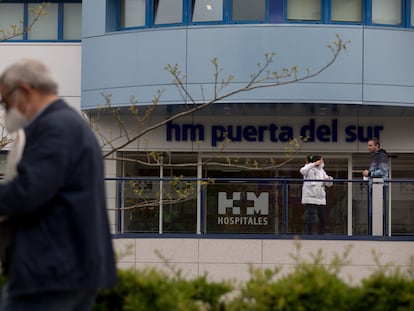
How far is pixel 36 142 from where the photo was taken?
4191 millimetres

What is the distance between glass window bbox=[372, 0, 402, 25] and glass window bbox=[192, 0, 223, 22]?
134 inches

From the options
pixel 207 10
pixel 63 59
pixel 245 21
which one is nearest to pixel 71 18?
pixel 63 59

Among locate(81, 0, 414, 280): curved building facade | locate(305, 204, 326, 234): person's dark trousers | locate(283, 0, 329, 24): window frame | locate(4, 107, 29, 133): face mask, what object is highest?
locate(283, 0, 329, 24): window frame

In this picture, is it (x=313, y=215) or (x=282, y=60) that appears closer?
(x=313, y=215)

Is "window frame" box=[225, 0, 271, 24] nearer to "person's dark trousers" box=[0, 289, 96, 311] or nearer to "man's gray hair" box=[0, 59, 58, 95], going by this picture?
"man's gray hair" box=[0, 59, 58, 95]

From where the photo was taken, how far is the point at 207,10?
2023 cm

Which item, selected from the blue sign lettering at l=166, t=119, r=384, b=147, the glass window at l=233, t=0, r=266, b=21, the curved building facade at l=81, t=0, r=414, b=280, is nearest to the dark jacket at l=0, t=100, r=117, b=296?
the curved building facade at l=81, t=0, r=414, b=280

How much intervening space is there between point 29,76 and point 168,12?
16.5m

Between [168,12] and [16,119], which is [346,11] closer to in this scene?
[168,12]

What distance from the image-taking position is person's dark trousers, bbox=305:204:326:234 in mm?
16844

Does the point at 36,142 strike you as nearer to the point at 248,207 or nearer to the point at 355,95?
the point at 248,207

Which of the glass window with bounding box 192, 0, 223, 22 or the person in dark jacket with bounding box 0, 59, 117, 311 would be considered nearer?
the person in dark jacket with bounding box 0, 59, 117, 311

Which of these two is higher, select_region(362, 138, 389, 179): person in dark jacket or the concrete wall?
select_region(362, 138, 389, 179): person in dark jacket

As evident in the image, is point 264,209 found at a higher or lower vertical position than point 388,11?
lower
